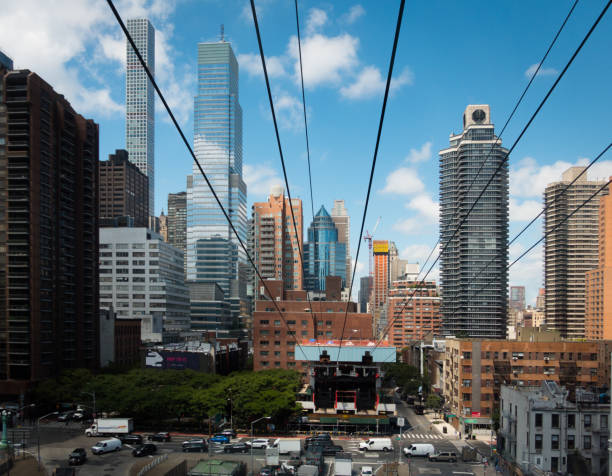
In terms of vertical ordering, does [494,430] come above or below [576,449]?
below

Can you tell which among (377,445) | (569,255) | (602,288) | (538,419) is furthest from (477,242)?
(538,419)

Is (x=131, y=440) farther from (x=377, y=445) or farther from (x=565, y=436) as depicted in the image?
(x=565, y=436)

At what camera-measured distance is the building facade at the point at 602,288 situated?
152m

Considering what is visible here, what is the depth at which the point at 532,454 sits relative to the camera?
52219mm

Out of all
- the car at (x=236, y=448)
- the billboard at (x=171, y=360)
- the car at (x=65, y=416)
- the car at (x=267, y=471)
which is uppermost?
the billboard at (x=171, y=360)

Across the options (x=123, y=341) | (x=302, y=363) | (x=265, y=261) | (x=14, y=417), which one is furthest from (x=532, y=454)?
(x=265, y=261)

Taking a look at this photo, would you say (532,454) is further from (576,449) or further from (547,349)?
(547,349)

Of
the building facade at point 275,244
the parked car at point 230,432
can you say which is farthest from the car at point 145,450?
the building facade at point 275,244

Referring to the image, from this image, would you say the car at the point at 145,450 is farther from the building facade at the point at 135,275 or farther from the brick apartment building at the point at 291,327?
the building facade at the point at 135,275

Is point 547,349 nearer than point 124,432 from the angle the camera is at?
No

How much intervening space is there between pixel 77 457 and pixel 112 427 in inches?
484

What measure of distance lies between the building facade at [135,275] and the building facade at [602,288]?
122 metres

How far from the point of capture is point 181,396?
70.5 m

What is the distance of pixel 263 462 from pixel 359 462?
9.88 meters
